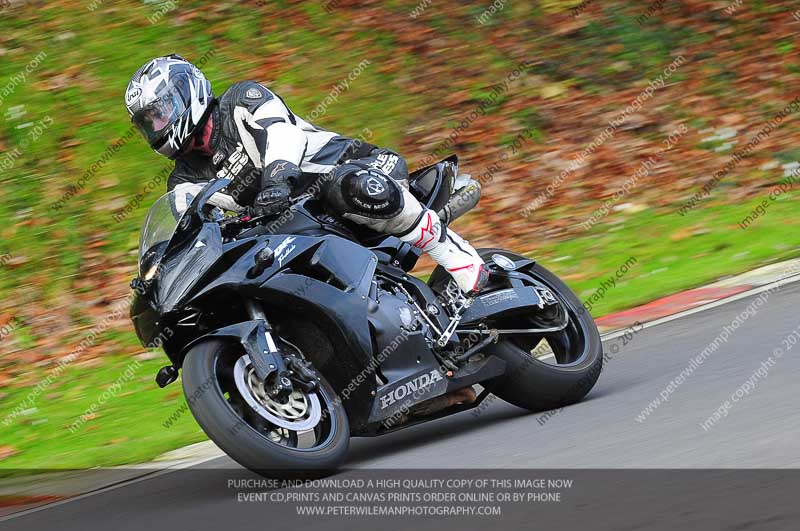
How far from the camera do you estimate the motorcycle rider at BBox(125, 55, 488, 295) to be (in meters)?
5.48

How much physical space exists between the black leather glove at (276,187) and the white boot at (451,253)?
67 centimetres

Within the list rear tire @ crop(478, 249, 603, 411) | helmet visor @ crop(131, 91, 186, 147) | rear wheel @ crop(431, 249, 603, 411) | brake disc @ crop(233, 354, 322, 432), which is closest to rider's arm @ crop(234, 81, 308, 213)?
helmet visor @ crop(131, 91, 186, 147)

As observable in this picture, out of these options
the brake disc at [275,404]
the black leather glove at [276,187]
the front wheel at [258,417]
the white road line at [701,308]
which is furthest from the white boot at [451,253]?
the white road line at [701,308]

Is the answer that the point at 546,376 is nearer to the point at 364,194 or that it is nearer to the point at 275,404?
the point at 364,194

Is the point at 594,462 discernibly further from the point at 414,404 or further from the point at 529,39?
the point at 529,39

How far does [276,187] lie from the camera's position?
5.25 m

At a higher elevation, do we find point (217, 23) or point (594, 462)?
point (594, 462)

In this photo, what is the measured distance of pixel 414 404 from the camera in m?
5.48

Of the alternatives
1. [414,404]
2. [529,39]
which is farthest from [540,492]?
[529,39]

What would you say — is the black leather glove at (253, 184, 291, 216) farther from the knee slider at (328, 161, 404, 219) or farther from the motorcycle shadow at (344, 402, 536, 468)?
the motorcycle shadow at (344, 402, 536, 468)

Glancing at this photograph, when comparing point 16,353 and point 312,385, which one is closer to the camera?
point 312,385

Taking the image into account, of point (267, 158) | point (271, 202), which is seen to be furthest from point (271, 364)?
point (267, 158)

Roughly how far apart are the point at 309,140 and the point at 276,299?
132 cm

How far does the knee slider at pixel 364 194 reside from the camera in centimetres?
548
